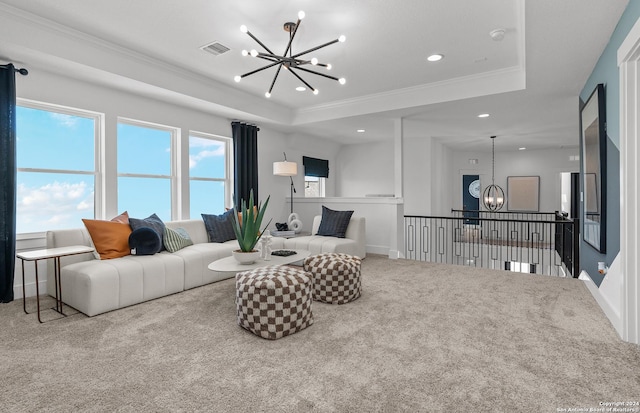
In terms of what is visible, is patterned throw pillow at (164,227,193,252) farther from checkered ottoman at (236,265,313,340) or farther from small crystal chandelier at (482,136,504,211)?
small crystal chandelier at (482,136,504,211)

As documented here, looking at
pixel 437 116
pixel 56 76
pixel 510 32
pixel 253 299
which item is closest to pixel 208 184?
pixel 56 76

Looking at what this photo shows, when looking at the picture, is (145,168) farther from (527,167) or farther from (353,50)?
(527,167)

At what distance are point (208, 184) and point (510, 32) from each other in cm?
475

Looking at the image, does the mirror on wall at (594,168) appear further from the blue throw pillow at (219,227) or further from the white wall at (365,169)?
the white wall at (365,169)

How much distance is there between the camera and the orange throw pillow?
3.54 meters

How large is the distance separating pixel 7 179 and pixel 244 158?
329cm

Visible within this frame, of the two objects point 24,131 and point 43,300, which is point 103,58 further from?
point 43,300

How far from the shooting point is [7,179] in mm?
3430

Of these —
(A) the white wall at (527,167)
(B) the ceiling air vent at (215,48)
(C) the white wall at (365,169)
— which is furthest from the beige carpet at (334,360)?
(A) the white wall at (527,167)

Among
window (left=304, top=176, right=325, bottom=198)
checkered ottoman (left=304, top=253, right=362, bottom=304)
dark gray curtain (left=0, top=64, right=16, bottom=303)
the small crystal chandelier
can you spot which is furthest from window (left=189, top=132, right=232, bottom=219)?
the small crystal chandelier

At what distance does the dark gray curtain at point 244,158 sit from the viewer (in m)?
6.03

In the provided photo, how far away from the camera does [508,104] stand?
504cm

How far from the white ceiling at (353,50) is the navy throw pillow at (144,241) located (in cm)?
179

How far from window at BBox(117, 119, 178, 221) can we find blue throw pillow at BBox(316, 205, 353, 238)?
2404 mm
